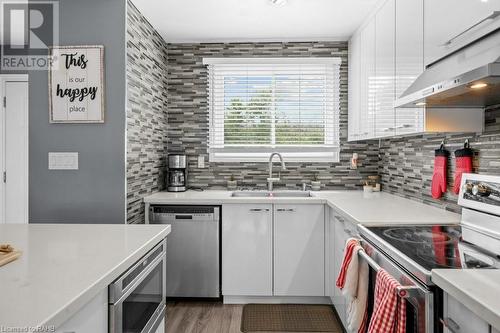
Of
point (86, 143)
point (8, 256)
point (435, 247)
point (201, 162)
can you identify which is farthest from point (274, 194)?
point (8, 256)

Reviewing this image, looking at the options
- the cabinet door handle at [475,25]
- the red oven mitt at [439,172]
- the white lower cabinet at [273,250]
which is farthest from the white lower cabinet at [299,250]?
the cabinet door handle at [475,25]

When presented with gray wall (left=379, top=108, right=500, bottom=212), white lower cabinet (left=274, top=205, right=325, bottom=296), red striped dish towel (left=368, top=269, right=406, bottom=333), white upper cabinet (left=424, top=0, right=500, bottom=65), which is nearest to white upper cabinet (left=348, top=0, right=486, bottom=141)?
white upper cabinet (left=424, top=0, right=500, bottom=65)

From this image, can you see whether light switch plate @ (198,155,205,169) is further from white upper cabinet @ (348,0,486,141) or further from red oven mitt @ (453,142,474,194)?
red oven mitt @ (453,142,474,194)

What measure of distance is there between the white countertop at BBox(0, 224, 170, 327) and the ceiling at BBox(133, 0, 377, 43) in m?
1.87

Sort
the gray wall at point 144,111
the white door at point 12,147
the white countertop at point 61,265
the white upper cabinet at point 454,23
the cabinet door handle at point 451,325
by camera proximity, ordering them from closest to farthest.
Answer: the white countertop at point 61,265
the cabinet door handle at point 451,325
the white upper cabinet at point 454,23
the gray wall at point 144,111
the white door at point 12,147

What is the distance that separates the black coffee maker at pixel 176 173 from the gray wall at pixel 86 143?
2.49 feet

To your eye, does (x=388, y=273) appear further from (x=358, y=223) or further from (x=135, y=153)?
(x=135, y=153)

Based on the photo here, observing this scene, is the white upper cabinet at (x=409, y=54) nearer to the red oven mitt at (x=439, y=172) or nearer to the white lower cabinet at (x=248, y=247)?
the red oven mitt at (x=439, y=172)

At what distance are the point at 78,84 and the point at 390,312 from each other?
7.98ft

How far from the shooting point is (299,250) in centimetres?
276

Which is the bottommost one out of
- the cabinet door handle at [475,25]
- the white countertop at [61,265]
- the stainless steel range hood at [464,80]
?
the white countertop at [61,265]

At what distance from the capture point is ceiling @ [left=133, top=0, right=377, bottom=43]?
2.58m

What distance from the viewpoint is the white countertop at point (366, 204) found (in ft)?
6.17

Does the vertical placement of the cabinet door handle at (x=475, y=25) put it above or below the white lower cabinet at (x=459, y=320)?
above
